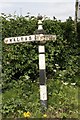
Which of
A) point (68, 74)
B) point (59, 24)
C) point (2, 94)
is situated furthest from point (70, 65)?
point (2, 94)

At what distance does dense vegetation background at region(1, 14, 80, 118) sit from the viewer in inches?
214

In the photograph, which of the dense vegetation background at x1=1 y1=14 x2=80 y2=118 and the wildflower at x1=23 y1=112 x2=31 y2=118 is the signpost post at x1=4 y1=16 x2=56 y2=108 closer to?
the dense vegetation background at x1=1 y1=14 x2=80 y2=118

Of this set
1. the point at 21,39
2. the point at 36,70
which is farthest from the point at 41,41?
the point at 36,70

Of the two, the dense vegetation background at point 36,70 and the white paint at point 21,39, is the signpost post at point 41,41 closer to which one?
the white paint at point 21,39

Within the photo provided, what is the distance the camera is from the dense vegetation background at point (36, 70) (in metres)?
5.43

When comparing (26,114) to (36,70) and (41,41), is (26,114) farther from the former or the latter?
(36,70)

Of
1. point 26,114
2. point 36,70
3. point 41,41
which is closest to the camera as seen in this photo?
point 26,114

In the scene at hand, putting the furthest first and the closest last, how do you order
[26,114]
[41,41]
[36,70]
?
[36,70] < [41,41] < [26,114]

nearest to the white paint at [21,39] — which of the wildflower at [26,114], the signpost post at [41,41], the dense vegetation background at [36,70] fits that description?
the signpost post at [41,41]

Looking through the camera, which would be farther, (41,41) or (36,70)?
(36,70)

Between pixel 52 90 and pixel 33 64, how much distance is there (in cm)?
76

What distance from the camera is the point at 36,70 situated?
6.57 metres

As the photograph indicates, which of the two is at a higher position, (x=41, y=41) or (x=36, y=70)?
(x=41, y=41)

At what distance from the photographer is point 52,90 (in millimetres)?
5953
